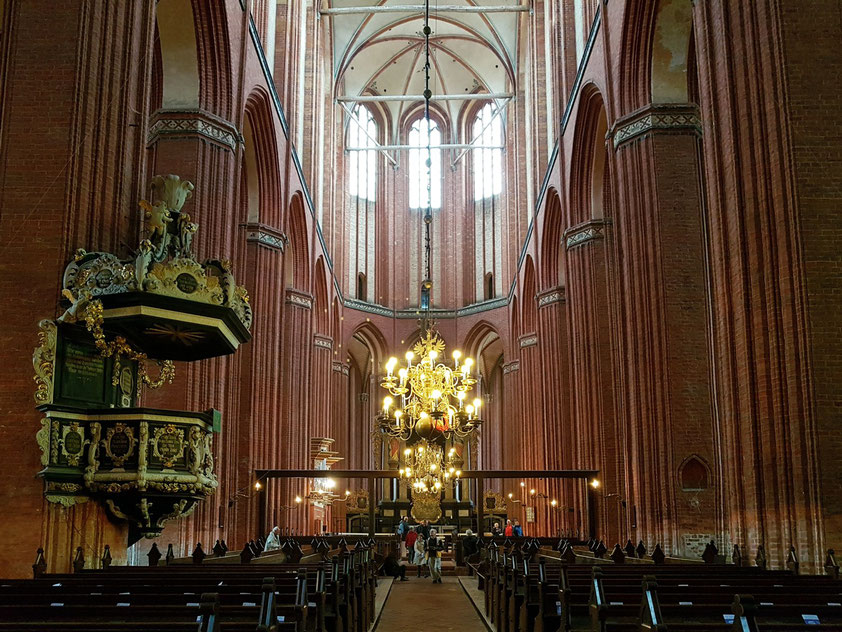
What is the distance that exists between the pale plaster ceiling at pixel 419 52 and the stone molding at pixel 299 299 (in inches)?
511

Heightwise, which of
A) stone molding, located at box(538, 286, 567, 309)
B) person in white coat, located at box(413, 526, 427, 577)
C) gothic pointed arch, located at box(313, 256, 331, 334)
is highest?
gothic pointed arch, located at box(313, 256, 331, 334)

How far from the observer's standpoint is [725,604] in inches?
251

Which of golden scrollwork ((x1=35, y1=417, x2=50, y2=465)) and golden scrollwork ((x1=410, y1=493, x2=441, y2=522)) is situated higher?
golden scrollwork ((x1=35, y1=417, x2=50, y2=465))

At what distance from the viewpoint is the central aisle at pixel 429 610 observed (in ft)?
39.1

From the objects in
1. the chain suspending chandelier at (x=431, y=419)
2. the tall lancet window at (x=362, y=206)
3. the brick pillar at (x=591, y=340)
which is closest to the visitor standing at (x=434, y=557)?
the chain suspending chandelier at (x=431, y=419)

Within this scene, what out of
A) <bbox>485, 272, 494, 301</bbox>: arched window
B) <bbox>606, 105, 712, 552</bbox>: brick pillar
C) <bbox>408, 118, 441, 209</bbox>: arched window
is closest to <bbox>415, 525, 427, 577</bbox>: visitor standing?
<bbox>606, 105, 712, 552</bbox>: brick pillar

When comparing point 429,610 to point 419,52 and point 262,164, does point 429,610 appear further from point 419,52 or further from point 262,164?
point 419,52

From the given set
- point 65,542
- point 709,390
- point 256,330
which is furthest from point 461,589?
point 65,542

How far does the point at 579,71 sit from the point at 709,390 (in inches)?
375

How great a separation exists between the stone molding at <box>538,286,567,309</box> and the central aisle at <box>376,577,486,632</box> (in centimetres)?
1085

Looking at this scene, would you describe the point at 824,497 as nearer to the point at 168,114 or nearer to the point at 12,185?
the point at 12,185

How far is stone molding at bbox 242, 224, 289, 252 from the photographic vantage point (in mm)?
22922

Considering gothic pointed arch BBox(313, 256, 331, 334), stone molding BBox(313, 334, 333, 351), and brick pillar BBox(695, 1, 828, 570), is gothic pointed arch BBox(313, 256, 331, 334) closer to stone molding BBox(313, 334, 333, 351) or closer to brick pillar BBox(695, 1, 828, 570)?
stone molding BBox(313, 334, 333, 351)

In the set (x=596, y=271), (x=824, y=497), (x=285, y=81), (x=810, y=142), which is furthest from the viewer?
(x=285, y=81)
